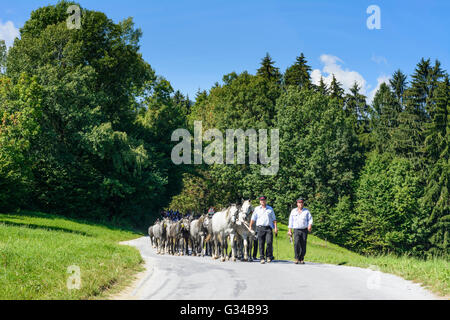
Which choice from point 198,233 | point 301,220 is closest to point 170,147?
point 198,233

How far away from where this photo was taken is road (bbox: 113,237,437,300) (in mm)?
8414

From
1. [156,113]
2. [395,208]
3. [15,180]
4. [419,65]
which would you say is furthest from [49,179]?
[419,65]

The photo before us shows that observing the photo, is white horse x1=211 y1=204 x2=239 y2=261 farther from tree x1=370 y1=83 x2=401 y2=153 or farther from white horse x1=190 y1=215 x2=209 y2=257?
tree x1=370 y1=83 x2=401 y2=153

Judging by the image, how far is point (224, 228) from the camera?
17.4 metres

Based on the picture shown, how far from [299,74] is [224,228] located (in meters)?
50.2

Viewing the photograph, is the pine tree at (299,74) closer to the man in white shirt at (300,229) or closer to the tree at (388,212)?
the tree at (388,212)

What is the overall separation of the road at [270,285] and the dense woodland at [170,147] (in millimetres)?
21318

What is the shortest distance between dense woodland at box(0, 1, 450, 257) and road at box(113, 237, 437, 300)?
69.9 ft

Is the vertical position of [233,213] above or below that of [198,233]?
above

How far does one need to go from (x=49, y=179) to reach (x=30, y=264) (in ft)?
94.9

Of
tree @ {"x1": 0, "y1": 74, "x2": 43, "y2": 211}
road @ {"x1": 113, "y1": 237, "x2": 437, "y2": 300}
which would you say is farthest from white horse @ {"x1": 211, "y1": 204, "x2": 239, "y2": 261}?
tree @ {"x1": 0, "y1": 74, "x2": 43, "y2": 211}

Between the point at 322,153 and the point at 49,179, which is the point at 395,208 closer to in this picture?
the point at 322,153

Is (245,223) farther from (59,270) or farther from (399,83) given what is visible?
(399,83)

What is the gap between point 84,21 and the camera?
3994 cm
